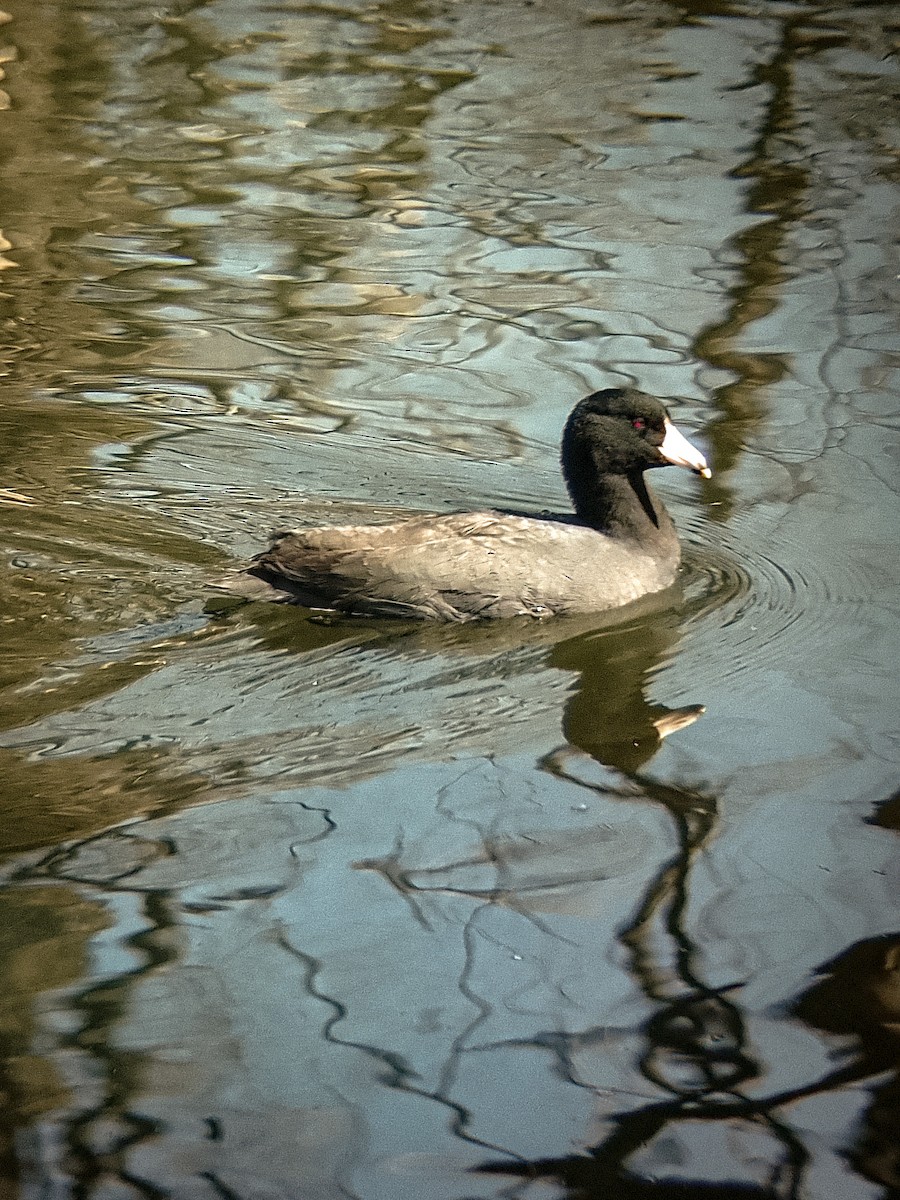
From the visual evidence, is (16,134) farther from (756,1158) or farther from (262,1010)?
(756,1158)

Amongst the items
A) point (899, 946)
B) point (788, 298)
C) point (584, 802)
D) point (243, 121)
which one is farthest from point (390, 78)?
point (899, 946)

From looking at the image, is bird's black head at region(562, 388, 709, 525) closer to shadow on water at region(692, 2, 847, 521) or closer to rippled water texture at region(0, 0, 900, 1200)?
rippled water texture at region(0, 0, 900, 1200)

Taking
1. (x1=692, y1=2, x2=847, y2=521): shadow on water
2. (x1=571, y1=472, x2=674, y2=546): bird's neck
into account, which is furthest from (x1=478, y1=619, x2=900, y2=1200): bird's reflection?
(x1=692, y1=2, x2=847, y2=521): shadow on water

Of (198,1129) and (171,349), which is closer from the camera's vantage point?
(198,1129)

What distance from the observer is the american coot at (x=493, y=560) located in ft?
17.7

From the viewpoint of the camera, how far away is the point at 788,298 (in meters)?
8.23

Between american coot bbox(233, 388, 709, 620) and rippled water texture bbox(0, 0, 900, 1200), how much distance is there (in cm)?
11

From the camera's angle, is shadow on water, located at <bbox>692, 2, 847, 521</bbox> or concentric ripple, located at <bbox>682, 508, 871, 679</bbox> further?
shadow on water, located at <bbox>692, 2, 847, 521</bbox>

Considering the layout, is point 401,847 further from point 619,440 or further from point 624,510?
point 619,440

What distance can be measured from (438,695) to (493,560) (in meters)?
0.65

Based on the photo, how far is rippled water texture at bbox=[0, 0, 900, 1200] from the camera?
320 cm

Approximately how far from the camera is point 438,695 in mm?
4922

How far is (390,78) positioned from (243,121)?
1.44 meters

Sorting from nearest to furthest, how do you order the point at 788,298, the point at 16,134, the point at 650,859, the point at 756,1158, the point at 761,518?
the point at 756,1158, the point at 650,859, the point at 761,518, the point at 788,298, the point at 16,134
